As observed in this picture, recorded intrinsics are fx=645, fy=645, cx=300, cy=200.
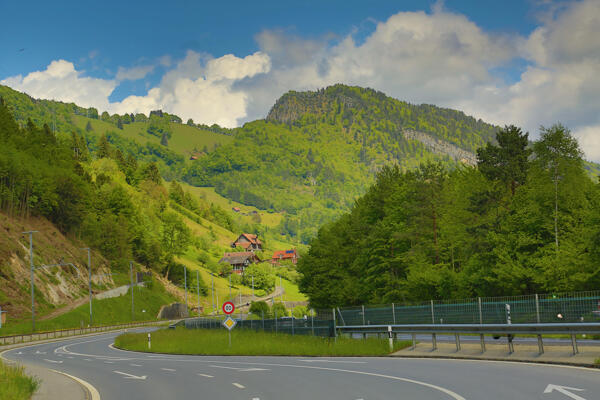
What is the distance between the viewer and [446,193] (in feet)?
195

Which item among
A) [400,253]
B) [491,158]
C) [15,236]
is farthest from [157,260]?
[491,158]

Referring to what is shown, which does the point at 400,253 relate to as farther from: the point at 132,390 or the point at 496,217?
the point at 132,390

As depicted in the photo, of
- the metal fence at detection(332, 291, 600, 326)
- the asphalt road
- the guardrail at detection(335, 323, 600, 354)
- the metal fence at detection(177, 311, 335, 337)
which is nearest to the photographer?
the asphalt road

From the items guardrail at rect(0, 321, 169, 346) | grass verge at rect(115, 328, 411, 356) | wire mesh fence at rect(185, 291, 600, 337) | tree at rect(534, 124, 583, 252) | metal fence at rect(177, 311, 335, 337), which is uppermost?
tree at rect(534, 124, 583, 252)

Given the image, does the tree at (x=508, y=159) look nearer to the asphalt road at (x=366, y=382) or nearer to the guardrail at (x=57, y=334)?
the asphalt road at (x=366, y=382)

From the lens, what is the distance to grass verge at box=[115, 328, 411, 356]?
28875 mm

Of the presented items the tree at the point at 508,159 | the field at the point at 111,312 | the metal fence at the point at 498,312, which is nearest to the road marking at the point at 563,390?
the metal fence at the point at 498,312

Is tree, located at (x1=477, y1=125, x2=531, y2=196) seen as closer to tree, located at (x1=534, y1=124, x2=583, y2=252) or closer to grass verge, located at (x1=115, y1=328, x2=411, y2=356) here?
tree, located at (x1=534, y1=124, x2=583, y2=252)

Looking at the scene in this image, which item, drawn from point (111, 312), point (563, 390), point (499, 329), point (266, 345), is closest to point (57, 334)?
point (111, 312)

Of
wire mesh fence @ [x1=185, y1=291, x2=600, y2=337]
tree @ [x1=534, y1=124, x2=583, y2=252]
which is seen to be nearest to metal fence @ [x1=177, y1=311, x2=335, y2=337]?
wire mesh fence @ [x1=185, y1=291, x2=600, y2=337]

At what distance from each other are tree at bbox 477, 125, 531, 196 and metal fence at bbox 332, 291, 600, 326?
90.7ft

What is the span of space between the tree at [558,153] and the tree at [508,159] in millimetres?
8668

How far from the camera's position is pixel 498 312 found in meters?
23.2

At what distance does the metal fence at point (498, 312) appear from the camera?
19.7 m
